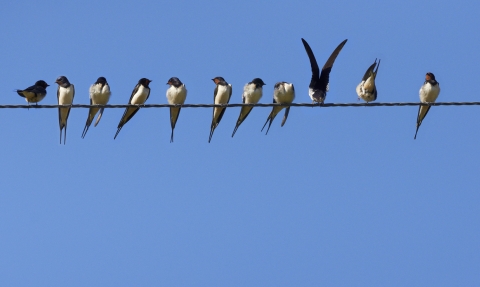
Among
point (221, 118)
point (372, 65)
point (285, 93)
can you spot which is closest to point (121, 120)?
point (221, 118)

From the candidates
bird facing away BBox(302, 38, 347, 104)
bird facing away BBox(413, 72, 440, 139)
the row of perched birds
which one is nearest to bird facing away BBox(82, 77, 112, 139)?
the row of perched birds

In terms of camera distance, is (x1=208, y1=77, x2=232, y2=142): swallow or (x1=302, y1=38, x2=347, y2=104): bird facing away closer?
(x1=302, y1=38, x2=347, y2=104): bird facing away

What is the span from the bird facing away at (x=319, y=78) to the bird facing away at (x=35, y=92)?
3265 millimetres

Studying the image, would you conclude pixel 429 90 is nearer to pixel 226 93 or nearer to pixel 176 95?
pixel 226 93

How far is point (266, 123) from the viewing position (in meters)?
10.8

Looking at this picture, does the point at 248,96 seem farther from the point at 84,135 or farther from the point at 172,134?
the point at 84,135

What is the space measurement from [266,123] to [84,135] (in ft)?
7.27

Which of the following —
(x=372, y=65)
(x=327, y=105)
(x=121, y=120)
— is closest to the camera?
(x=327, y=105)

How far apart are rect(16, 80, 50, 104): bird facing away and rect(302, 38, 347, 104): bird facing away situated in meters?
3.26

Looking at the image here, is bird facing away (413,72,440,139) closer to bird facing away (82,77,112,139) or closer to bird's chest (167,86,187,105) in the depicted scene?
bird's chest (167,86,187,105)

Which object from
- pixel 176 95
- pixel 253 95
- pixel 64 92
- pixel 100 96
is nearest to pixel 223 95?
pixel 253 95

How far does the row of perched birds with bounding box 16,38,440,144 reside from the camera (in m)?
10.3

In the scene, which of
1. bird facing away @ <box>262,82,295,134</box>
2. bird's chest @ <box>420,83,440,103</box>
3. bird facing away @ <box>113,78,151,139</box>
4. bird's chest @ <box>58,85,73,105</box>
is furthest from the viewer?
bird's chest @ <box>58,85,73,105</box>

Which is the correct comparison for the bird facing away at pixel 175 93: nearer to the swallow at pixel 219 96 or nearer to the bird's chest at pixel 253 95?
the swallow at pixel 219 96
